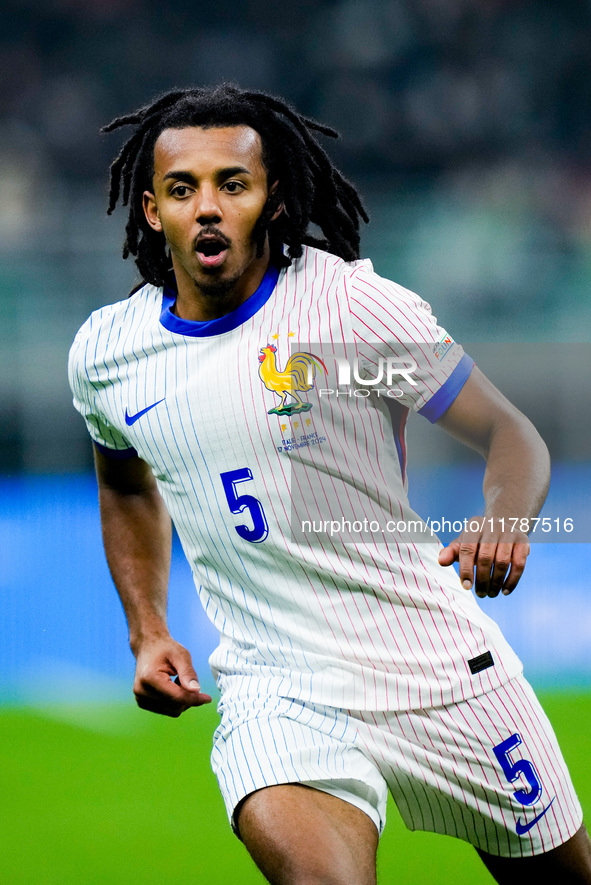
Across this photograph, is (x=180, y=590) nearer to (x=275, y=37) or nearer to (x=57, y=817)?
(x=57, y=817)

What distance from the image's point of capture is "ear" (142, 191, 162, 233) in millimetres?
2611

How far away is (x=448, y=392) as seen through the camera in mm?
2229

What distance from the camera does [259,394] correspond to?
226cm

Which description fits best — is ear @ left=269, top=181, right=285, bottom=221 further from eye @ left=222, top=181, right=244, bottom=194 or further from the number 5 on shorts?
the number 5 on shorts

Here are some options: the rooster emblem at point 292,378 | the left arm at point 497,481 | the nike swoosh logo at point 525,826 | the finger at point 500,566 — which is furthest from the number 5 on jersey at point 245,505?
the nike swoosh logo at point 525,826

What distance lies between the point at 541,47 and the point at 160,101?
1118cm

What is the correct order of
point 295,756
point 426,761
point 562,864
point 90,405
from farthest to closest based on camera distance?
1. point 90,405
2. point 562,864
3. point 426,761
4. point 295,756

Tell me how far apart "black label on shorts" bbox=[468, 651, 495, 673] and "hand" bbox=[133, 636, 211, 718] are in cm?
54

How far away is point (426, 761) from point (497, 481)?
0.57m

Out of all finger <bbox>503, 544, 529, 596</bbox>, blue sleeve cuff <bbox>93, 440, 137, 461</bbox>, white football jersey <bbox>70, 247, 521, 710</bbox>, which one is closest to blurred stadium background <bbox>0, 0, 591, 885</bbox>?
blue sleeve cuff <bbox>93, 440, 137, 461</bbox>

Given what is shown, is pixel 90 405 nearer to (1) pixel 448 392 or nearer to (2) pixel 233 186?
(2) pixel 233 186

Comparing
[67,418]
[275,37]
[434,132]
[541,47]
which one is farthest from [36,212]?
[541,47]

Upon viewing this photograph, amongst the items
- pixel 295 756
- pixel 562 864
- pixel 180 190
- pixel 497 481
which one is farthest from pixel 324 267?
pixel 562 864

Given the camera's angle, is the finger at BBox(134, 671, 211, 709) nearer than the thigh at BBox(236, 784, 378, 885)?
No
